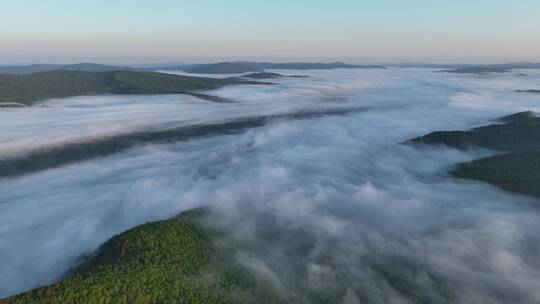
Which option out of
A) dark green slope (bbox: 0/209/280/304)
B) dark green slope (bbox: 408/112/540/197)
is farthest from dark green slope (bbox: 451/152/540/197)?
dark green slope (bbox: 0/209/280/304)

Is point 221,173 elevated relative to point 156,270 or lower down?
lower down

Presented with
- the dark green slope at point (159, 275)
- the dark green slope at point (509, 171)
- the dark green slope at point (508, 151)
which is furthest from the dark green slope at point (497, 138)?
the dark green slope at point (159, 275)

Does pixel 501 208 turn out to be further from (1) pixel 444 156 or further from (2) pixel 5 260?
(2) pixel 5 260

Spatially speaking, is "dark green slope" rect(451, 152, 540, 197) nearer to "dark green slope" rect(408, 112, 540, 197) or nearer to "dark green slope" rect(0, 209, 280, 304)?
"dark green slope" rect(408, 112, 540, 197)

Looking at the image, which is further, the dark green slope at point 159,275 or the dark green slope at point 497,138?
the dark green slope at point 497,138

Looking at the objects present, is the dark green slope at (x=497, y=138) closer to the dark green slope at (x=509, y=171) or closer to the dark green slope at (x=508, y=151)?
the dark green slope at (x=508, y=151)

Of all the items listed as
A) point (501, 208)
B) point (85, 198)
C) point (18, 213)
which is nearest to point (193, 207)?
point (85, 198)
